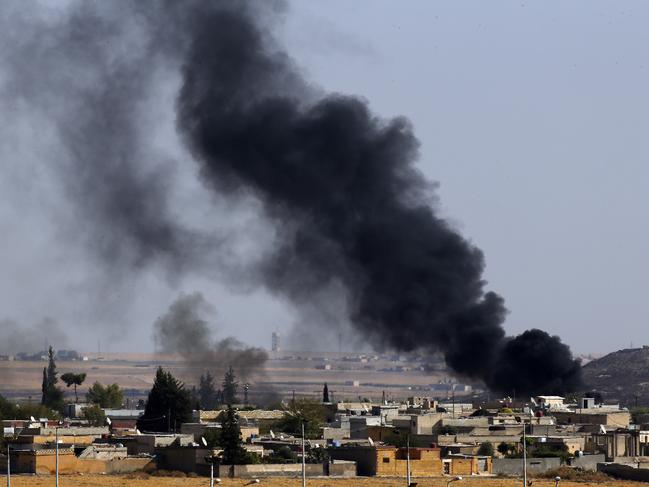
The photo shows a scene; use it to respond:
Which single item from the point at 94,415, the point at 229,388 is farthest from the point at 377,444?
the point at 229,388

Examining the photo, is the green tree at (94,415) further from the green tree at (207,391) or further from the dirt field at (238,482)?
the dirt field at (238,482)

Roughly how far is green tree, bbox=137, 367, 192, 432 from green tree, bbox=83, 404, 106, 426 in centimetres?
310

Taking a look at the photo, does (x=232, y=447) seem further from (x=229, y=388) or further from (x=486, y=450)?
(x=229, y=388)

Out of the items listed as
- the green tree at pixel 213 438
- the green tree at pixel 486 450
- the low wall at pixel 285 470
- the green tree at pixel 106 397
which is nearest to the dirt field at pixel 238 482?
the low wall at pixel 285 470

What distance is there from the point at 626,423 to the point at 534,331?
1728 inches

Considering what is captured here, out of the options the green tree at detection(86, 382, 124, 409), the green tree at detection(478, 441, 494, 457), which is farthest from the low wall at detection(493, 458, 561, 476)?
the green tree at detection(86, 382, 124, 409)

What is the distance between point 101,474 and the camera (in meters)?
83.9

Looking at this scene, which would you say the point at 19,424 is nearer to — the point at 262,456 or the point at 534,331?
the point at 262,456

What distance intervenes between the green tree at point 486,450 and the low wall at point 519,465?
126 inches

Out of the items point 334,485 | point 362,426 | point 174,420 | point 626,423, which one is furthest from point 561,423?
point 334,485

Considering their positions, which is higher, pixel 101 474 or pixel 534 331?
pixel 534 331

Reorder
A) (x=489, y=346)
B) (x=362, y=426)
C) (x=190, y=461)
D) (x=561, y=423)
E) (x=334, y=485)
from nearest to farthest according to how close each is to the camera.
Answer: (x=334, y=485)
(x=190, y=461)
(x=362, y=426)
(x=561, y=423)
(x=489, y=346)

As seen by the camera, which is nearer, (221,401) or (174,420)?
(174,420)

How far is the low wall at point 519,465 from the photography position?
3605 inches
